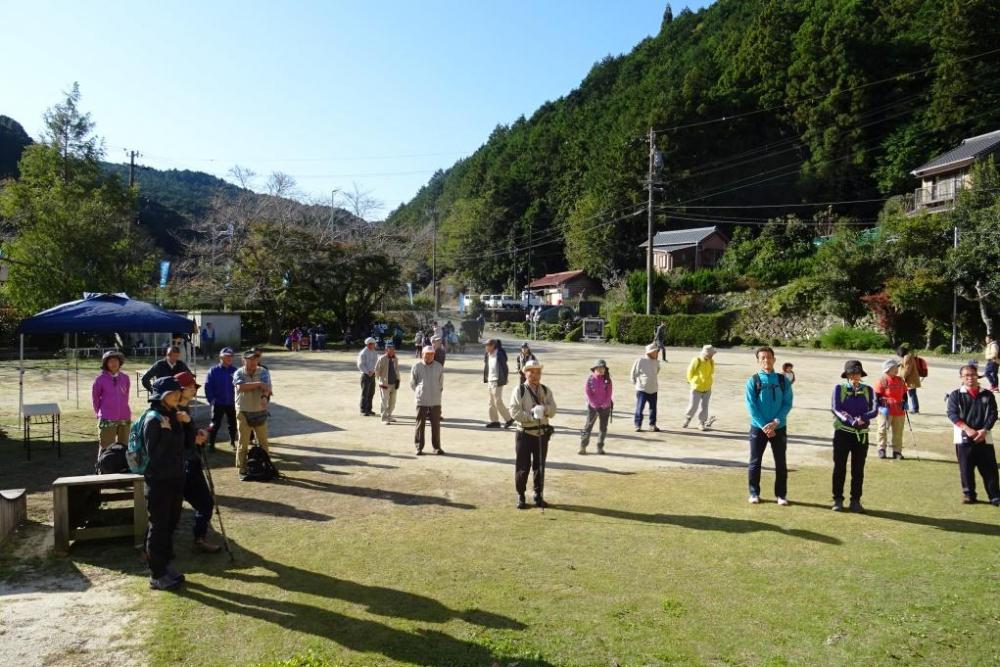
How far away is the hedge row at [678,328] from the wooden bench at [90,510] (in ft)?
109

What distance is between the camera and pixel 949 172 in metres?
41.2

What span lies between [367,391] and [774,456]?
849cm

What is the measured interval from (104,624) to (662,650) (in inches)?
145

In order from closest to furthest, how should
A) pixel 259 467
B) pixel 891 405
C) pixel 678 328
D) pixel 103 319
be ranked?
1. pixel 259 467
2. pixel 891 405
3. pixel 103 319
4. pixel 678 328

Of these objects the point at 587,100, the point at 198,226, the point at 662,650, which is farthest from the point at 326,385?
the point at 587,100

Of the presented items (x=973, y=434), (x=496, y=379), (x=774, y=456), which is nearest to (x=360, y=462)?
(x=496, y=379)

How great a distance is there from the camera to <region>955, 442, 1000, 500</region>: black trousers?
288 inches

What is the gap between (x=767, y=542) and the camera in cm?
601

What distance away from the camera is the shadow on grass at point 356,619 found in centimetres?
405

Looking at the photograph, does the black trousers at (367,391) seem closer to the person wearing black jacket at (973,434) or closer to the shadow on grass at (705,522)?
the shadow on grass at (705,522)

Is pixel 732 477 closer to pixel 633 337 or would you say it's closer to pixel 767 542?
pixel 767 542

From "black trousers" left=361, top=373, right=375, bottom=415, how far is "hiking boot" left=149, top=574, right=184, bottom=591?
8387 millimetres

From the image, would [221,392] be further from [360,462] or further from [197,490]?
[197,490]

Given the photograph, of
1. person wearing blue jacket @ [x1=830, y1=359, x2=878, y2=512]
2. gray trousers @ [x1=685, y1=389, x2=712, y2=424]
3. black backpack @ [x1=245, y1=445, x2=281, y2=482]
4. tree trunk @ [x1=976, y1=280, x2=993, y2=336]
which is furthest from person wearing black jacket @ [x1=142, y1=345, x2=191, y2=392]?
tree trunk @ [x1=976, y1=280, x2=993, y2=336]
